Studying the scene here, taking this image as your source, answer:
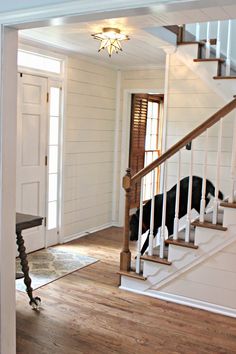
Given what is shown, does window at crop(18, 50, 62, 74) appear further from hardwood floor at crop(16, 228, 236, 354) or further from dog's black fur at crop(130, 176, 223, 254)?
hardwood floor at crop(16, 228, 236, 354)

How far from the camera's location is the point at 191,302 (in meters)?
3.71

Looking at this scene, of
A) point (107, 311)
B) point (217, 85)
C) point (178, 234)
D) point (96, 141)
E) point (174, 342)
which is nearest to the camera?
point (174, 342)

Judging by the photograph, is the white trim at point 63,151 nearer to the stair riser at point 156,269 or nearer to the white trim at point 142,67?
the white trim at point 142,67

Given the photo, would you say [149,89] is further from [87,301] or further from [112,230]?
[87,301]

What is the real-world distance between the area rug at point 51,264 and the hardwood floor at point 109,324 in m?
0.16

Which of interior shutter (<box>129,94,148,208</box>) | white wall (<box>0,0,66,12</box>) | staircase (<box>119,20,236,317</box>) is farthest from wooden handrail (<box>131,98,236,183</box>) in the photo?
interior shutter (<box>129,94,148,208</box>)

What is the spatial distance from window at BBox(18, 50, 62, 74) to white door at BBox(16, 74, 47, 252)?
0.13 meters

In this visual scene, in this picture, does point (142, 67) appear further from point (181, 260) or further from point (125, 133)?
point (181, 260)

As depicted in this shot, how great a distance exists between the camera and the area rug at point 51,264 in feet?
13.6

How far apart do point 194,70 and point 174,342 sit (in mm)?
2963

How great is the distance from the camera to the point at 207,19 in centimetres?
307

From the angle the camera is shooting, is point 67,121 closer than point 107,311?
No

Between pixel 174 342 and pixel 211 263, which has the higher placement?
pixel 211 263

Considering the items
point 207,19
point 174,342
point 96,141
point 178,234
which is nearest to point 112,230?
point 96,141
